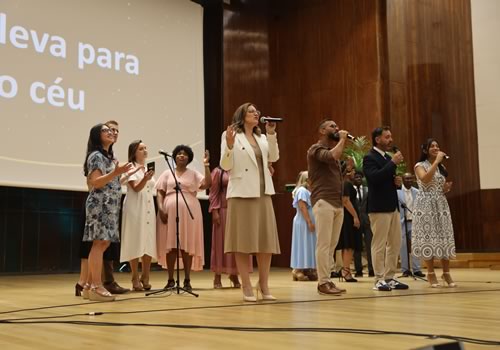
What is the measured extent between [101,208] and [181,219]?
1.49 metres

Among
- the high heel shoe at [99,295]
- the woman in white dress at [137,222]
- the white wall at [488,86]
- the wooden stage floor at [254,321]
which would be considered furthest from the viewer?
the white wall at [488,86]

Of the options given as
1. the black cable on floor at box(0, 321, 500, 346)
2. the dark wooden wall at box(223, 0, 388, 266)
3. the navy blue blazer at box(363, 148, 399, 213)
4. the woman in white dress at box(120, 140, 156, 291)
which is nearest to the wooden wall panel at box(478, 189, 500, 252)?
the dark wooden wall at box(223, 0, 388, 266)

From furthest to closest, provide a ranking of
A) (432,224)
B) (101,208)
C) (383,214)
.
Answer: (432,224)
(383,214)
(101,208)

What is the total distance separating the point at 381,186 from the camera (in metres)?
5.42

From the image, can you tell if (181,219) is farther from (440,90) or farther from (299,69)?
(440,90)

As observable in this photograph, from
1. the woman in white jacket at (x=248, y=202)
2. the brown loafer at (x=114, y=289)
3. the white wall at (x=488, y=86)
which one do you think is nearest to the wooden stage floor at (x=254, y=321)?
the woman in white jacket at (x=248, y=202)

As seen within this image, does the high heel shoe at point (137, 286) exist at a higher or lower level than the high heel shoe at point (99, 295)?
lower

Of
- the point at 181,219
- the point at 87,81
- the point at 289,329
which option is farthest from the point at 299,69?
the point at 289,329

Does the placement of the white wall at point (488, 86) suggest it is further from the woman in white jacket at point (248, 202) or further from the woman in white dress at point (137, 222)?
the woman in white jacket at point (248, 202)

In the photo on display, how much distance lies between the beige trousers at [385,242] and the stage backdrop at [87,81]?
4.73 m

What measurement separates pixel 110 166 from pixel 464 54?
9627 millimetres

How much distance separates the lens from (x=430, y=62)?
11.9 meters

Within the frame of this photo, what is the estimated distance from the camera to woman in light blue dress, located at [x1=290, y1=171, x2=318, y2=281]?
303 inches

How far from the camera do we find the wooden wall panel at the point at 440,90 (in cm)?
1124
